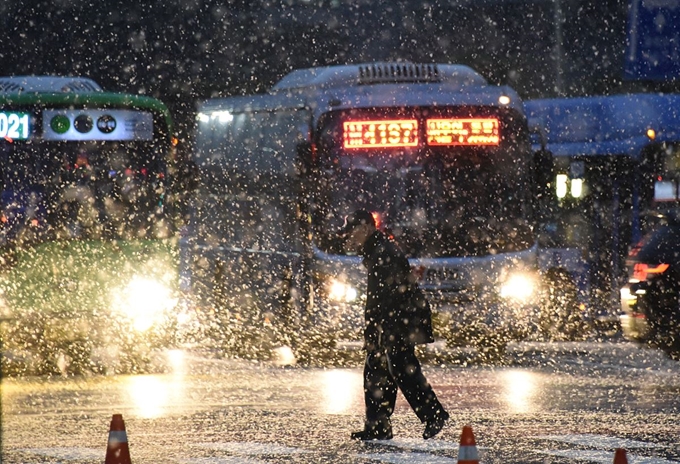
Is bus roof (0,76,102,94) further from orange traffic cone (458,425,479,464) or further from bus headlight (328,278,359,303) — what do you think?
orange traffic cone (458,425,479,464)

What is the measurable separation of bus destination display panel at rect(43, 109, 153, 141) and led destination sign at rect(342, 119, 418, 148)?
310 centimetres

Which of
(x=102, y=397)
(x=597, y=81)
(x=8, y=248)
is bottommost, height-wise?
(x=102, y=397)

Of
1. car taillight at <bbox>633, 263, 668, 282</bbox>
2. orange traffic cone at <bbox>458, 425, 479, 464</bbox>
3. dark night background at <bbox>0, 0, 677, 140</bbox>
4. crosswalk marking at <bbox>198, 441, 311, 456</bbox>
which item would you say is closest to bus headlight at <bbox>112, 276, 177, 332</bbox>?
car taillight at <bbox>633, 263, 668, 282</bbox>

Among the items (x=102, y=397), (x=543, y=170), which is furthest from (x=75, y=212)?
(x=543, y=170)

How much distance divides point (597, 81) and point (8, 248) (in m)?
26.4

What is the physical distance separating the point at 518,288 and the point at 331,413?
7.23 m

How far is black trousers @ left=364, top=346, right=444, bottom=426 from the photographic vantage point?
41.1 ft

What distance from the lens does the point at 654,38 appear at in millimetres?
Answer: 18984

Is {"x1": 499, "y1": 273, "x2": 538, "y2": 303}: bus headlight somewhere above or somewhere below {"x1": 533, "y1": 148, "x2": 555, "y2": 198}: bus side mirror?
below

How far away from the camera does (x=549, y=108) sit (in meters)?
30.7

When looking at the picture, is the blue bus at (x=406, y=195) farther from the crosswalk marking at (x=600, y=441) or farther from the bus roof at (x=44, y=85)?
the crosswalk marking at (x=600, y=441)

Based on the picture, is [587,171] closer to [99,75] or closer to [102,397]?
[102,397]

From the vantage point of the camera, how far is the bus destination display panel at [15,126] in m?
19.4

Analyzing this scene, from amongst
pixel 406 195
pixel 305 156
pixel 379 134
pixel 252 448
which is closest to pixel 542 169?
pixel 406 195
